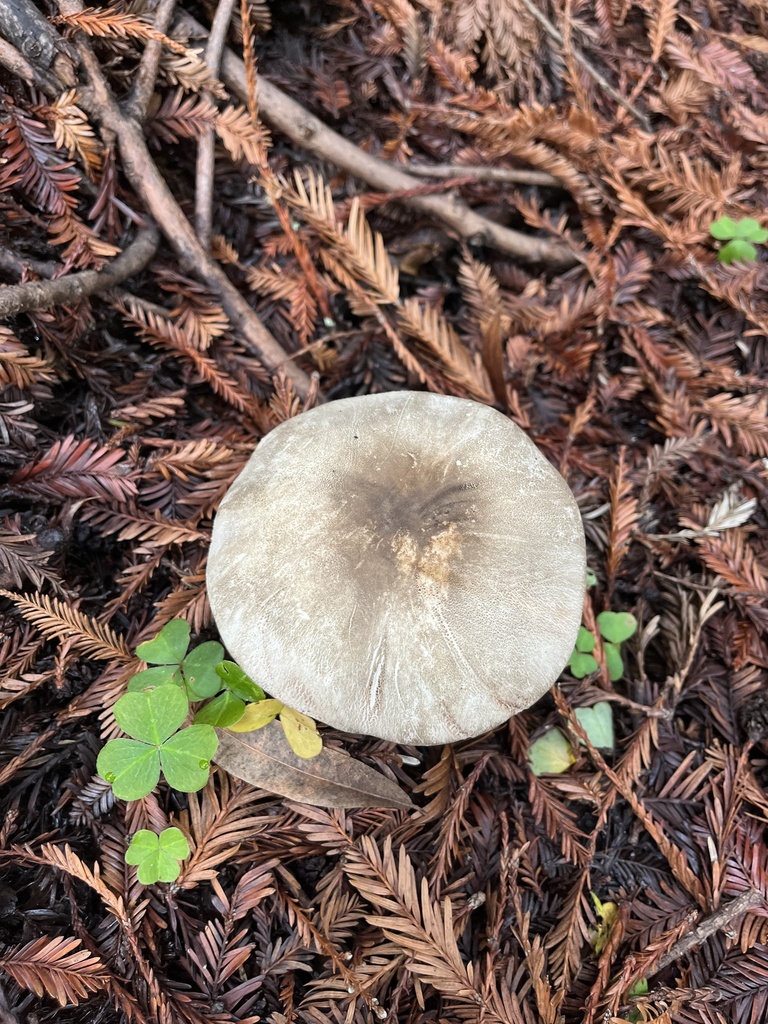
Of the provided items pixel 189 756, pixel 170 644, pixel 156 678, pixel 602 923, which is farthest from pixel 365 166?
pixel 602 923

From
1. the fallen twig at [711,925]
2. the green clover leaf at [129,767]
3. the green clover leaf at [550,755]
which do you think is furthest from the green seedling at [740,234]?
the green clover leaf at [129,767]

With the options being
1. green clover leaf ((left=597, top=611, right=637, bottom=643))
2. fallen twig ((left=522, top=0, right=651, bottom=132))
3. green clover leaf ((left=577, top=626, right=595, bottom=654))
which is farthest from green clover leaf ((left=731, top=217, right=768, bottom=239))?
green clover leaf ((left=577, top=626, right=595, bottom=654))

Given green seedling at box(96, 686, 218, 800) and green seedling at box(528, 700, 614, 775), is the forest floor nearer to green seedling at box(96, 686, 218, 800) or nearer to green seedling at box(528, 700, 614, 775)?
green seedling at box(528, 700, 614, 775)

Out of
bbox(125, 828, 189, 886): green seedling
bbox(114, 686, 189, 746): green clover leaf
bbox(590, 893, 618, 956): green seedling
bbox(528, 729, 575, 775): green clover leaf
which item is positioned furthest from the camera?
bbox(528, 729, 575, 775): green clover leaf

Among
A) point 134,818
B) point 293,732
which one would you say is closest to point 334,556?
point 293,732

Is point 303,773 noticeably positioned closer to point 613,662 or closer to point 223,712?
point 223,712
